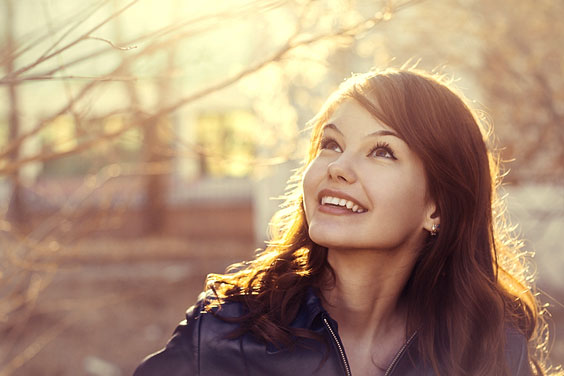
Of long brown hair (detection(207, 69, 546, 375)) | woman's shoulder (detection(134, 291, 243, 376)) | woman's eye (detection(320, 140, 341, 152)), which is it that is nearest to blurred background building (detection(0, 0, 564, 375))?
long brown hair (detection(207, 69, 546, 375))

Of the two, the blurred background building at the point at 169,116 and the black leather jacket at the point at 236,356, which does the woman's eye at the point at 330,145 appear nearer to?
the blurred background building at the point at 169,116

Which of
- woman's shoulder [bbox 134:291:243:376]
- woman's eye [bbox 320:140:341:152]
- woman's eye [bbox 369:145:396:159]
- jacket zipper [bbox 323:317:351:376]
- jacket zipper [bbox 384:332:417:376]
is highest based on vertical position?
woman's eye [bbox 320:140:341:152]

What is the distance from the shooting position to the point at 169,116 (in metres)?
5.97

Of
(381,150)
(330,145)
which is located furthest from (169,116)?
(381,150)

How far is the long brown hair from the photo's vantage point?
2.21 m

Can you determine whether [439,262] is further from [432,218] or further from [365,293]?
[365,293]

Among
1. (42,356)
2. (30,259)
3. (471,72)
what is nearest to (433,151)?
(30,259)

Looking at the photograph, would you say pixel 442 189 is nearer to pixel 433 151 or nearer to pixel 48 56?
pixel 433 151

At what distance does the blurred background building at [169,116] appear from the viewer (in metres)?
2.33

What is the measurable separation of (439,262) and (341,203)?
596 mm

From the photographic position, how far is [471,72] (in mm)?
5523

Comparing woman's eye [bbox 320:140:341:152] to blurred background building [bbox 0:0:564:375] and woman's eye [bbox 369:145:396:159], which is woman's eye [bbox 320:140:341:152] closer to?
woman's eye [bbox 369:145:396:159]

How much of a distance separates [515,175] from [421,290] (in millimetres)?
3203

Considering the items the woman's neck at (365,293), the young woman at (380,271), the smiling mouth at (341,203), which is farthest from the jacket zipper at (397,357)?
the smiling mouth at (341,203)
